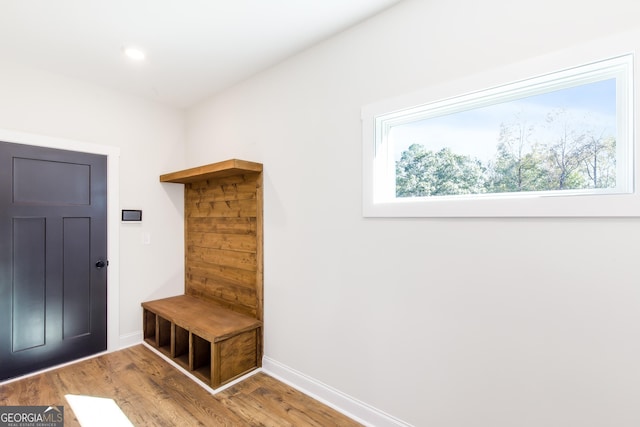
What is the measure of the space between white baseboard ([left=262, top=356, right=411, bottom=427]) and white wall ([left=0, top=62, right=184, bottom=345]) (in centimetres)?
164

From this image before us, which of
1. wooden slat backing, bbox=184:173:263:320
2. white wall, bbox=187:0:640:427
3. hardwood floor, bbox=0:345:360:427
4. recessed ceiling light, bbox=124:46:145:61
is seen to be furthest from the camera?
wooden slat backing, bbox=184:173:263:320

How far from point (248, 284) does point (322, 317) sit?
879 mm

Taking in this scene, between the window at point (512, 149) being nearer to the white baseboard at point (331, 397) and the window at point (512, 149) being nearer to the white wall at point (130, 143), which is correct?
the white baseboard at point (331, 397)

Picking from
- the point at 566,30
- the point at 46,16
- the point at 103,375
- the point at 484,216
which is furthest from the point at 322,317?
the point at 46,16

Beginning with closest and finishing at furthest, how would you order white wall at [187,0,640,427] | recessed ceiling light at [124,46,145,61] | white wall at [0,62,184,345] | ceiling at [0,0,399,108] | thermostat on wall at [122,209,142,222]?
white wall at [187,0,640,427] → ceiling at [0,0,399,108] → recessed ceiling light at [124,46,145,61] → white wall at [0,62,184,345] → thermostat on wall at [122,209,142,222]

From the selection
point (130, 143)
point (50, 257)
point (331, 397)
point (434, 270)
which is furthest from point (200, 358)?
point (130, 143)

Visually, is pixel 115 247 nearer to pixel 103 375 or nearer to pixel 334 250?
pixel 103 375

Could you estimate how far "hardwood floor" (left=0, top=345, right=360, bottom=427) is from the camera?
6.54 feet

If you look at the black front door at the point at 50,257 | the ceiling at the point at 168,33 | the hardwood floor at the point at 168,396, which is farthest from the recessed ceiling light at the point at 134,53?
the hardwood floor at the point at 168,396

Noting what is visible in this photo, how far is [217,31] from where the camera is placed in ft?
6.98

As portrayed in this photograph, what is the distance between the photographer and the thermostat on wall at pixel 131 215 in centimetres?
312

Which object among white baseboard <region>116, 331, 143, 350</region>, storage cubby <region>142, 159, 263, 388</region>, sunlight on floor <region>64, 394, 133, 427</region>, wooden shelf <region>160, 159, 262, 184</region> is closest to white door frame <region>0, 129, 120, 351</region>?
white baseboard <region>116, 331, 143, 350</region>

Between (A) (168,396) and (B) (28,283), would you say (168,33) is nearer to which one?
(B) (28,283)

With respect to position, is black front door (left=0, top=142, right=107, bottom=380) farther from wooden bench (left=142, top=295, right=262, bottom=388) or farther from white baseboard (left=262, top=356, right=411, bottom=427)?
white baseboard (left=262, top=356, right=411, bottom=427)
